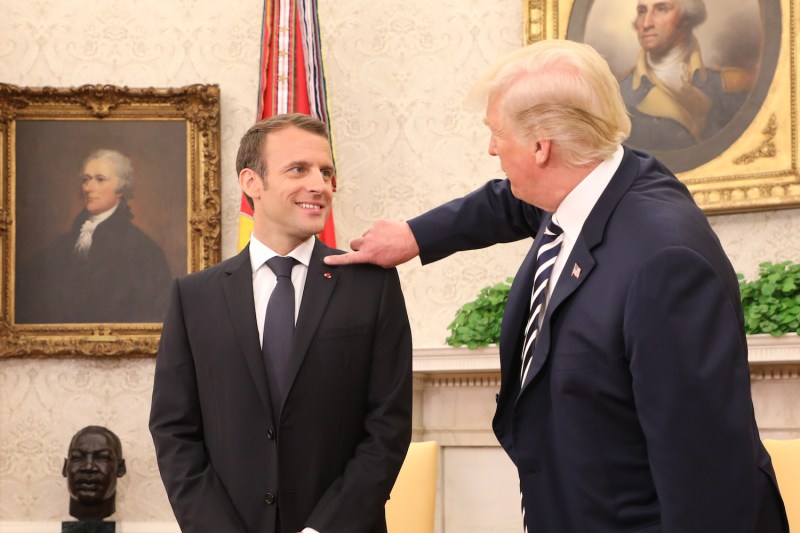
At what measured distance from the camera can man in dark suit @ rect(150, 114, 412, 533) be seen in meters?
2.45

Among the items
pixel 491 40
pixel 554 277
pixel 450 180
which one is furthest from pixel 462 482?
pixel 554 277

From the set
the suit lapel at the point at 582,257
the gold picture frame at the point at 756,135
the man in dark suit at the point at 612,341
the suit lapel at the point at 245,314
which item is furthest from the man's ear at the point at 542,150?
the gold picture frame at the point at 756,135

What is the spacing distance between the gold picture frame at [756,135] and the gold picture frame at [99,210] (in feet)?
8.60

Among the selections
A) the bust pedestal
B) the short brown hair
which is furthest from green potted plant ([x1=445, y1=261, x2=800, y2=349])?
the bust pedestal

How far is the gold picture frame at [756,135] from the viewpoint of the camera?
4828 mm

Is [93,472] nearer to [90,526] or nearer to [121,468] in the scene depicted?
[121,468]

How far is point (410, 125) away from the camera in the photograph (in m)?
5.78

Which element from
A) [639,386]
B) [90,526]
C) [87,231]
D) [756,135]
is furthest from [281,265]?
[87,231]

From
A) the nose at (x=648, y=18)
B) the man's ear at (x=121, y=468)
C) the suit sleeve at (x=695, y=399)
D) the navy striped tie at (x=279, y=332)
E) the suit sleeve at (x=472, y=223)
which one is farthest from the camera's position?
the man's ear at (x=121, y=468)

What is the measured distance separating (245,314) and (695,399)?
125 cm

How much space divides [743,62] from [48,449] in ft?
14.3

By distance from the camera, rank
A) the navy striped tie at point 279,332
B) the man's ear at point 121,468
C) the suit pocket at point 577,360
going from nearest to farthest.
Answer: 1. the suit pocket at point 577,360
2. the navy striped tie at point 279,332
3. the man's ear at point 121,468

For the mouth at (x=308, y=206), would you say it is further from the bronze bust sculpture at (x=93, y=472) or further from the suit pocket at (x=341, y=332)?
the bronze bust sculpture at (x=93, y=472)

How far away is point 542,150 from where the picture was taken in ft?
6.82
